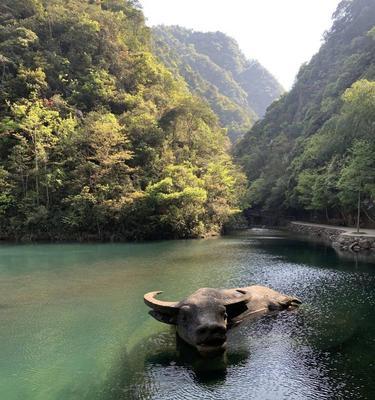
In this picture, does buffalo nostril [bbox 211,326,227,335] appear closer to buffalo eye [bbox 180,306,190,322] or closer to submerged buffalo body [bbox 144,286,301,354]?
submerged buffalo body [bbox 144,286,301,354]

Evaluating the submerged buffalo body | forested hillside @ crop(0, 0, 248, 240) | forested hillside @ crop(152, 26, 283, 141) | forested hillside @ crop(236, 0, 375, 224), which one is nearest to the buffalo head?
the submerged buffalo body

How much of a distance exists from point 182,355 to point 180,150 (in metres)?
35.4

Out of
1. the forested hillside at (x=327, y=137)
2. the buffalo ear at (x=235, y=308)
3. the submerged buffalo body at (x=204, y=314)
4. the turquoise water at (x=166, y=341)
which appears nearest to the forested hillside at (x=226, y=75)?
the forested hillside at (x=327, y=137)

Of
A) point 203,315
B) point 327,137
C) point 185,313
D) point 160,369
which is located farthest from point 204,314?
Answer: point 327,137

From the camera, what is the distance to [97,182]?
35.7m

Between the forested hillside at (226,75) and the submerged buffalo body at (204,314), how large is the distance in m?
96.6

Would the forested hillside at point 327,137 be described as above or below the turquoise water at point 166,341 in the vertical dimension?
above

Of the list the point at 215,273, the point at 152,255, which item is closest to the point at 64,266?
the point at 152,255

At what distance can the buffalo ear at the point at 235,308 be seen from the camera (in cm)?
895

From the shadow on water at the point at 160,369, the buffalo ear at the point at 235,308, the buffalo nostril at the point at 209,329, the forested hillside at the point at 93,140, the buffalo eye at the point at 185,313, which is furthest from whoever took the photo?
the forested hillside at the point at 93,140

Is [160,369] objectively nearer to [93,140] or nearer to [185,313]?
[185,313]

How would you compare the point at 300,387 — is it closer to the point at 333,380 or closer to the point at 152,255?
the point at 333,380

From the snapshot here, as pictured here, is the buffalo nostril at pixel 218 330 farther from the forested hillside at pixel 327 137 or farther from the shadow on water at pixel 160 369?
the forested hillside at pixel 327 137

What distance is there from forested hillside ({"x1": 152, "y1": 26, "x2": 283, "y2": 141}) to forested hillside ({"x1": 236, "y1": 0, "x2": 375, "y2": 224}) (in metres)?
29.0
